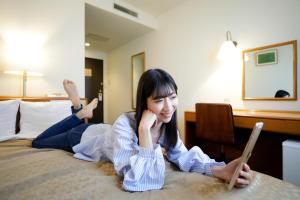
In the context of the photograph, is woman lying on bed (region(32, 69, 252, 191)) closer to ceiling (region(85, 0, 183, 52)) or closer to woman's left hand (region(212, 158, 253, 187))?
woman's left hand (region(212, 158, 253, 187))

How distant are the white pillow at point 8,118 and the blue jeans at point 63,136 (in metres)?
0.50

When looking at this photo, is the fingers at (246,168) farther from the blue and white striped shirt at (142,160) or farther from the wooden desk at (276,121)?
the wooden desk at (276,121)

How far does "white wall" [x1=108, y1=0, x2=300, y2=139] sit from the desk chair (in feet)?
2.31

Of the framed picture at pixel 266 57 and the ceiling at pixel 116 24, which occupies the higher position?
the ceiling at pixel 116 24

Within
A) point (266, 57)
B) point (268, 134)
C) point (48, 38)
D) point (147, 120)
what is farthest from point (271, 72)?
point (48, 38)

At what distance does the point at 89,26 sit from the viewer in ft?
10.7

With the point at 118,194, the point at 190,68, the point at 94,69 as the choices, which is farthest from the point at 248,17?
the point at 94,69

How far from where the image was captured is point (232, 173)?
638mm

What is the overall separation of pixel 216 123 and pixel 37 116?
6.07ft

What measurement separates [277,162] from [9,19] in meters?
3.51

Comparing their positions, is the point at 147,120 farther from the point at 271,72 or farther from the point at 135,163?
the point at 271,72

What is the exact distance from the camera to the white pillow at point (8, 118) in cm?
156

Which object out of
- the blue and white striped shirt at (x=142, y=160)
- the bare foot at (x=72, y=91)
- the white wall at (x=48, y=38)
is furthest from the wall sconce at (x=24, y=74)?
the blue and white striped shirt at (x=142, y=160)

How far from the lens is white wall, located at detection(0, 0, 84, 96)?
6.56ft
